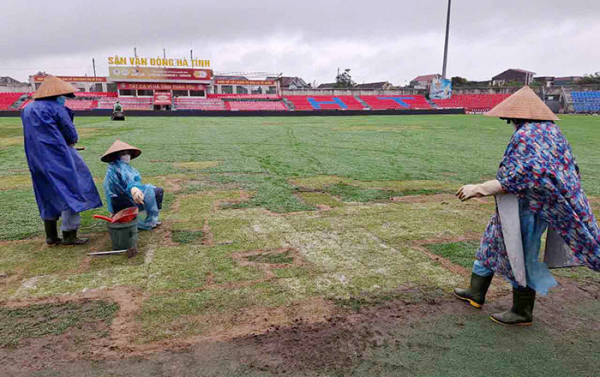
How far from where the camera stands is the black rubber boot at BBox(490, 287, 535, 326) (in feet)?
9.67

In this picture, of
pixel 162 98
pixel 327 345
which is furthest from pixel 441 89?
pixel 327 345

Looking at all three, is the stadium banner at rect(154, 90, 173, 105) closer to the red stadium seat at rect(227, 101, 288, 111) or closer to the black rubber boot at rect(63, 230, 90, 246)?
the red stadium seat at rect(227, 101, 288, 111)

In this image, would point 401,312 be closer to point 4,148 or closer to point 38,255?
point 38,255

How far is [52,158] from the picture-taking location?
4242mm

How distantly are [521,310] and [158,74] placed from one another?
151 feet

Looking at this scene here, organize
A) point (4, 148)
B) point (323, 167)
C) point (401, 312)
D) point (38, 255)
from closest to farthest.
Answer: point (401, 312)
point (38, 255)
point (323, 167)
point (4, 148)

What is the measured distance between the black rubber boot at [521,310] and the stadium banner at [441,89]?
47.3 m

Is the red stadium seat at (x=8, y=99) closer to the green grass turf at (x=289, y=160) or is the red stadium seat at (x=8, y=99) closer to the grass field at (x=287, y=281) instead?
the green grass turf at (x=289, y=160)

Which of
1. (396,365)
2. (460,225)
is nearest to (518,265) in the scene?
(396,365)

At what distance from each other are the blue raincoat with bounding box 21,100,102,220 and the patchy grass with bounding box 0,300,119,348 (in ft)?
4.42

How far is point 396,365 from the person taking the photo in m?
2.53

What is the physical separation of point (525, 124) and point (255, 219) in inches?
139

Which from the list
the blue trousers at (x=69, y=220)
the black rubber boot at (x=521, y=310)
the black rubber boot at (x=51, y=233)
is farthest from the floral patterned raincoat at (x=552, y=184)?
the black rubber boot at (x=51, y=233)

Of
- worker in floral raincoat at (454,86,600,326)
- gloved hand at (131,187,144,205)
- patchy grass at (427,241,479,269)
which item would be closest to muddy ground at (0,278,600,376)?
worker in floral raincoat at (454,86,600,326)
